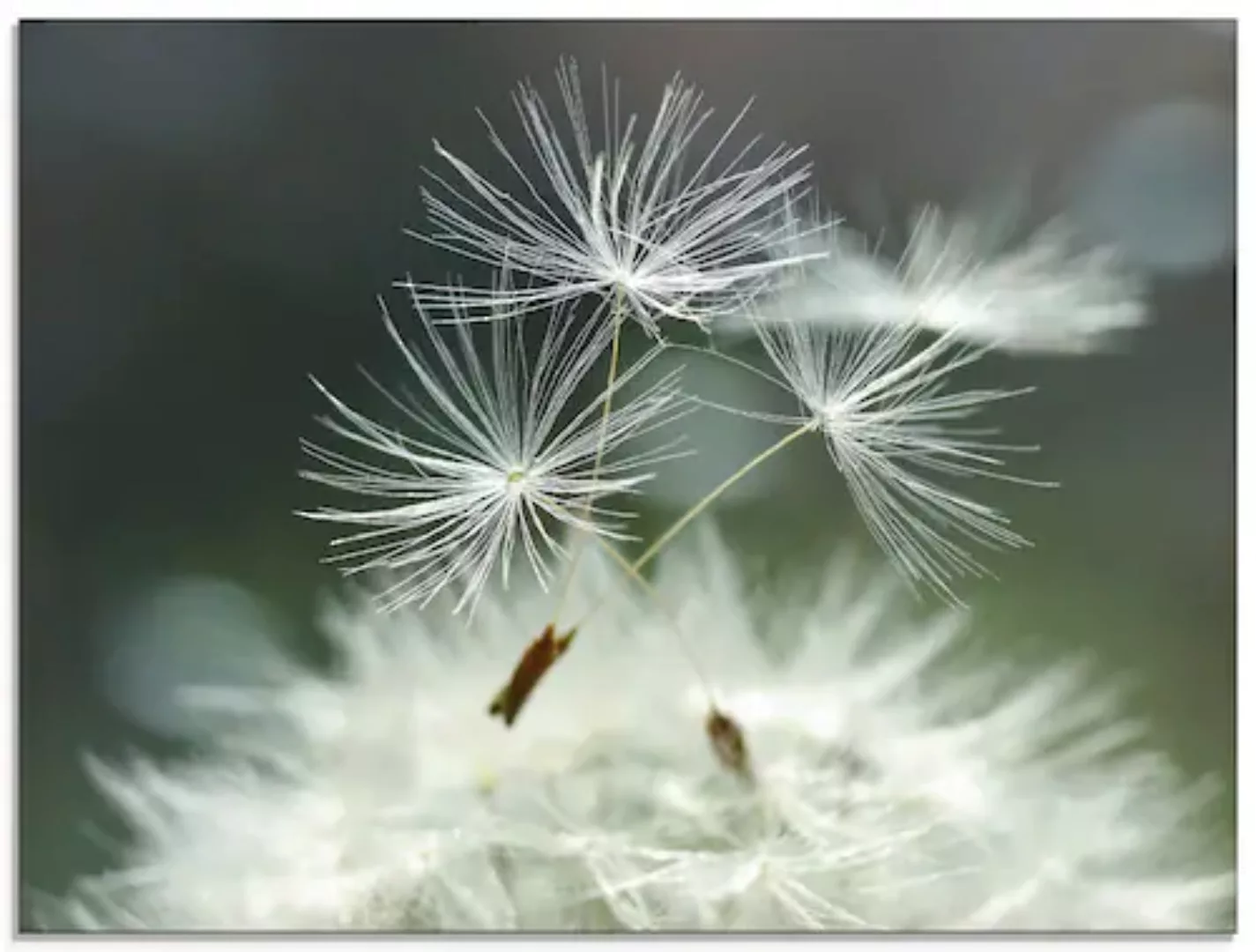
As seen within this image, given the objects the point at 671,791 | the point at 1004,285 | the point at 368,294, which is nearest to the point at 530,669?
the point at 671,791

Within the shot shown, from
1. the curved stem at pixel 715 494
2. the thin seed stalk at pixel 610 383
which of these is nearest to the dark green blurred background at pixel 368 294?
the curved stem at pixel 715 494

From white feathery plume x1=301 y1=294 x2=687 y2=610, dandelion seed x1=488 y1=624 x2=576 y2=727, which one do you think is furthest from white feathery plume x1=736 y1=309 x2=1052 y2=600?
dandelion seed x1=488 y1=624 x2=576 y2=727

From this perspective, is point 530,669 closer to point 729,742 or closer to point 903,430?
point 729,742

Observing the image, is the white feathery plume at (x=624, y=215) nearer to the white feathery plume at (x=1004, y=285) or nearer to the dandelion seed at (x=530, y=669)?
the white feathery plume at (x=1004, y=285)

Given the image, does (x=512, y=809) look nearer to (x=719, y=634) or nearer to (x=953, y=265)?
(x=719, y=634)
